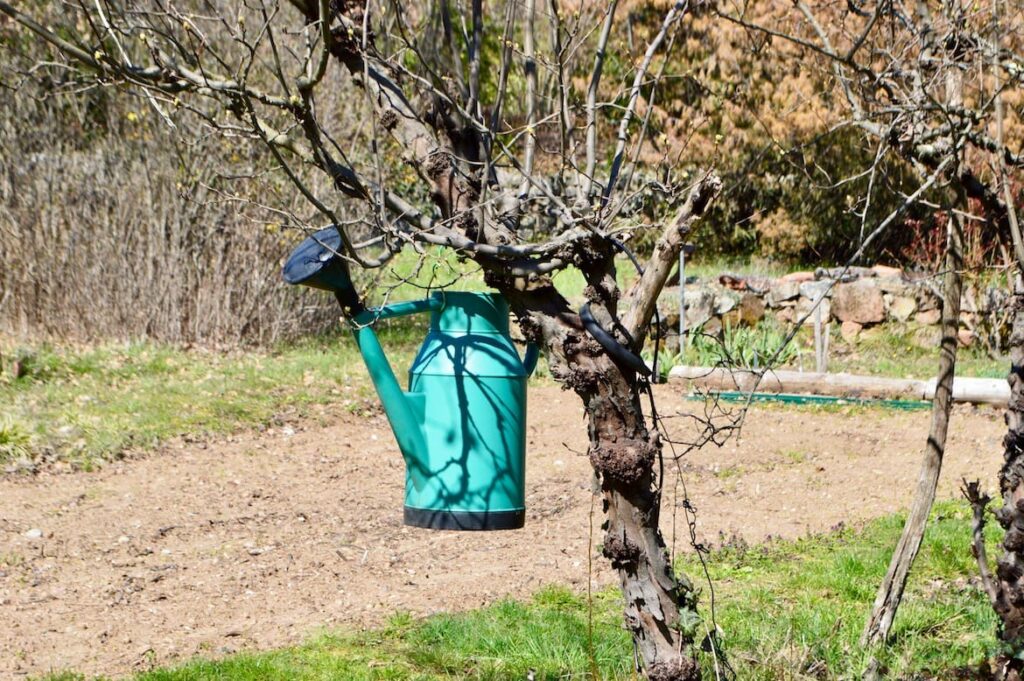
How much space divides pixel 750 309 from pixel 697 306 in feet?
2.79

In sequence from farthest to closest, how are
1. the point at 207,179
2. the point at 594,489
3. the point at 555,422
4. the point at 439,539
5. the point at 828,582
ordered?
the point at 207,179, the point at 555,422, the point at 439,539, the point at 828,582, the point at 594,489

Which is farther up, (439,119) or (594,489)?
(439,119)

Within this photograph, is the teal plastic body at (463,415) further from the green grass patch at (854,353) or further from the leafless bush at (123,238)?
the leafless bush at (123,238)

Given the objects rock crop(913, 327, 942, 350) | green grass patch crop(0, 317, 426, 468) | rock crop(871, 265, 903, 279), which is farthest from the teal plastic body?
rock crop(871, 265, 903, 279)

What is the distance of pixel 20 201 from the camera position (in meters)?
9.34

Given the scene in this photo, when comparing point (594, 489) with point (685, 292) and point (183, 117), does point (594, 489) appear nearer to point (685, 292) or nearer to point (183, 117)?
point (183, 117)

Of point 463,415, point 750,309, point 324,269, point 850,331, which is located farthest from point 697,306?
point 324,269

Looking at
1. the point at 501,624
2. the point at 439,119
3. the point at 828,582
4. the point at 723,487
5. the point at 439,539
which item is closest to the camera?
the point at 439,119

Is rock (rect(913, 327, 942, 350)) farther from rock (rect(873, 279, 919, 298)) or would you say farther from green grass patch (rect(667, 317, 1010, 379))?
rock (rect(873, 279, 919, 298))

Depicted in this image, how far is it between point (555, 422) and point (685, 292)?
347cm

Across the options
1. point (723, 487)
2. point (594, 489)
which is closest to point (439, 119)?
point (594, 489)

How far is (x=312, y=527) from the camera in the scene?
555cm

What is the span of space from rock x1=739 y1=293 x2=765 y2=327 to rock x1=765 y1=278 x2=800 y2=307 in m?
0.29

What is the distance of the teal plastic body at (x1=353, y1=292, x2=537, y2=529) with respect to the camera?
3.92 metres
